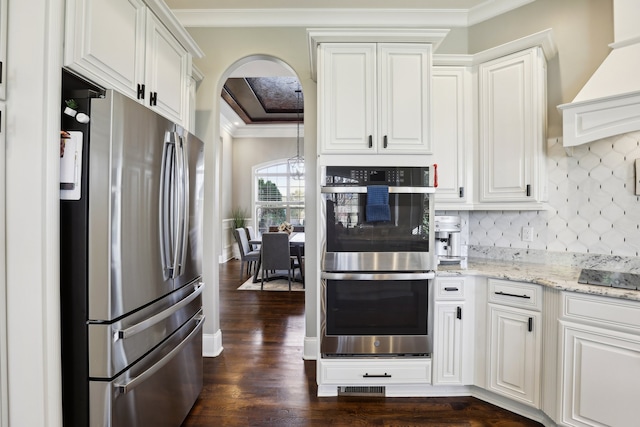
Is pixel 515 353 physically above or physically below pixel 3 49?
below

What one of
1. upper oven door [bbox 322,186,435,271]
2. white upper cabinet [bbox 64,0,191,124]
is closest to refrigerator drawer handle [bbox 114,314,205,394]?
upper oven door [bbox 322,186,435,271]

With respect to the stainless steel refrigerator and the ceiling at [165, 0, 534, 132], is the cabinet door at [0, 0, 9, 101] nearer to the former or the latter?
the stainless steel refrigerator

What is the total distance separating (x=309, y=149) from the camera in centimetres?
288

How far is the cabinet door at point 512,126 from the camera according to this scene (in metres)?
2.24

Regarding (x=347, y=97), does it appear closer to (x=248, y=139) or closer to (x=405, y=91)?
(x=405, y=91)

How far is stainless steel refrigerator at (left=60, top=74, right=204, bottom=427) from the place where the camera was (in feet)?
4.34

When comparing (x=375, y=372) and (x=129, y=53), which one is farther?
(x=375, y=372)

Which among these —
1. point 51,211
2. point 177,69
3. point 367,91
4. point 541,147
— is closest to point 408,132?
point 367,91

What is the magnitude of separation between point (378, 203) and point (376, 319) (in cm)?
81

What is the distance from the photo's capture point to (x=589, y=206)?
2242mm

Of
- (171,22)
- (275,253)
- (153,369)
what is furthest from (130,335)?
(275,253)

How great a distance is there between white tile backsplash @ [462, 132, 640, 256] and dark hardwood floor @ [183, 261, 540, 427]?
4.13ft

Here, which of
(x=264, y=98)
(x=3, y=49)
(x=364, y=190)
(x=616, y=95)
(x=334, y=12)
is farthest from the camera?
(x=264, y=98)

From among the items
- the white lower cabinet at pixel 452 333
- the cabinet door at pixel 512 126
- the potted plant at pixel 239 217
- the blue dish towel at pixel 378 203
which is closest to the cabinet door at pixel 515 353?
the white lower cabinet at pixel 452 333
